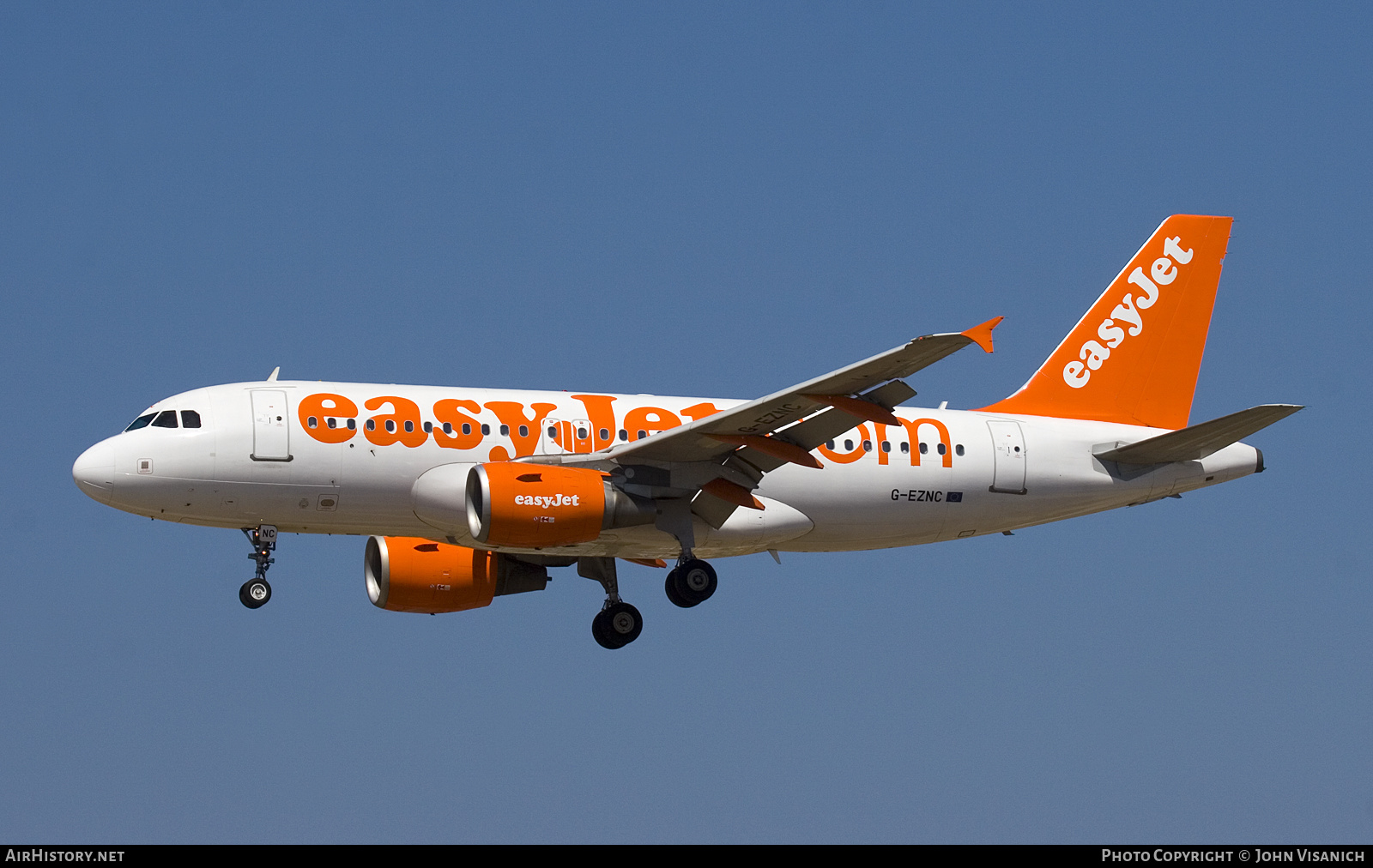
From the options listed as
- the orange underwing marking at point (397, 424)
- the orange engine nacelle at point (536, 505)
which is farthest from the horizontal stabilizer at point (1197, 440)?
the orange underwing marking at point (397, 424)

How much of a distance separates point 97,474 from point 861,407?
43.8 feet

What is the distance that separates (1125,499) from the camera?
1511 inches

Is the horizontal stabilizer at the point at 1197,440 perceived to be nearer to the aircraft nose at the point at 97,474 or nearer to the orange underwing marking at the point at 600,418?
the orange underwing marking at the point at 600,418

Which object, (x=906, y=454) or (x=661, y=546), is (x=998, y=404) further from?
(x=661, y=546)

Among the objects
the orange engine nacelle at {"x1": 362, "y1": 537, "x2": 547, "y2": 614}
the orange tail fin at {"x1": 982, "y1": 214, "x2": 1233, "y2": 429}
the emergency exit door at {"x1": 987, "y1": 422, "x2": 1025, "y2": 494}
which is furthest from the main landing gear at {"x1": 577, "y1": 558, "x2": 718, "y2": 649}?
the orange tail fin at {"x1": 982, "y1": 214, "x2": 1233, "y2": 429}

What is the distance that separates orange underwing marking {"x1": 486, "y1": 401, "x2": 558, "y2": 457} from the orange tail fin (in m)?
9.74

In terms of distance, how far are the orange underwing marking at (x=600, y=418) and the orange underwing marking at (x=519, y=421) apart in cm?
87

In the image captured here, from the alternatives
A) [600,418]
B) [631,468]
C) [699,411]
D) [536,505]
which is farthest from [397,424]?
[699,411]

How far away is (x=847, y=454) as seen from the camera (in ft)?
120

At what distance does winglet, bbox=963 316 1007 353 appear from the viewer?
28609 mm
